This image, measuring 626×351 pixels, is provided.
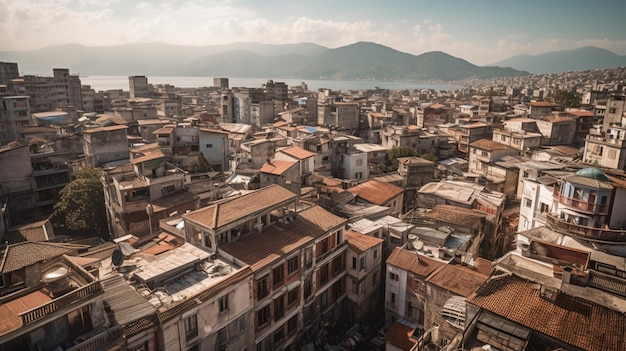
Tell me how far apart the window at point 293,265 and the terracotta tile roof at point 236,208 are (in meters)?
3.75

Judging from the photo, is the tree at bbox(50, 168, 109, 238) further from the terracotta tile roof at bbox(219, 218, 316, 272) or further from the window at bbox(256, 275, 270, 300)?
the window at bbox(256, 275, 270, 300)

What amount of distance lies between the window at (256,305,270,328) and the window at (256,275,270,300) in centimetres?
92

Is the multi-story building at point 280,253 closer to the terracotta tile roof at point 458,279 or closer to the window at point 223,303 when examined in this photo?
the window at point 223,303

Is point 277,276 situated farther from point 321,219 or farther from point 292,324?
point 321,219

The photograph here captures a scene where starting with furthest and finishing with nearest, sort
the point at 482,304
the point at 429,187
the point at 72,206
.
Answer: the point at 429,187
the point at 72,206
the point at 482,304

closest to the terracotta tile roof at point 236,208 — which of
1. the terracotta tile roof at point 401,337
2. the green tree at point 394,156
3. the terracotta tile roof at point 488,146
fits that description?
the terracotta tile roof at point 401,337

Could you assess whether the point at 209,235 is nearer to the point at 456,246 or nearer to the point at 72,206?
the point at 456,246

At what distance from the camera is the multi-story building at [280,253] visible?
21.1 metres

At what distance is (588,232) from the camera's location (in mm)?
23453

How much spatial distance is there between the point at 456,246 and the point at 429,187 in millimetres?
13309

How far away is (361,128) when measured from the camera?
79.4 metres

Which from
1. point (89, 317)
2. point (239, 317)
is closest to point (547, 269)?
point (239, 317)

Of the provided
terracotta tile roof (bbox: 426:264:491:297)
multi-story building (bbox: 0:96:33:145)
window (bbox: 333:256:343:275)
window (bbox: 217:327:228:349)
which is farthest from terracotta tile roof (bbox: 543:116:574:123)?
multi-story building (bbox: 0:96:33:145)

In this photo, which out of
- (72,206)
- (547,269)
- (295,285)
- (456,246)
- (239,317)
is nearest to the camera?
(547,269)
